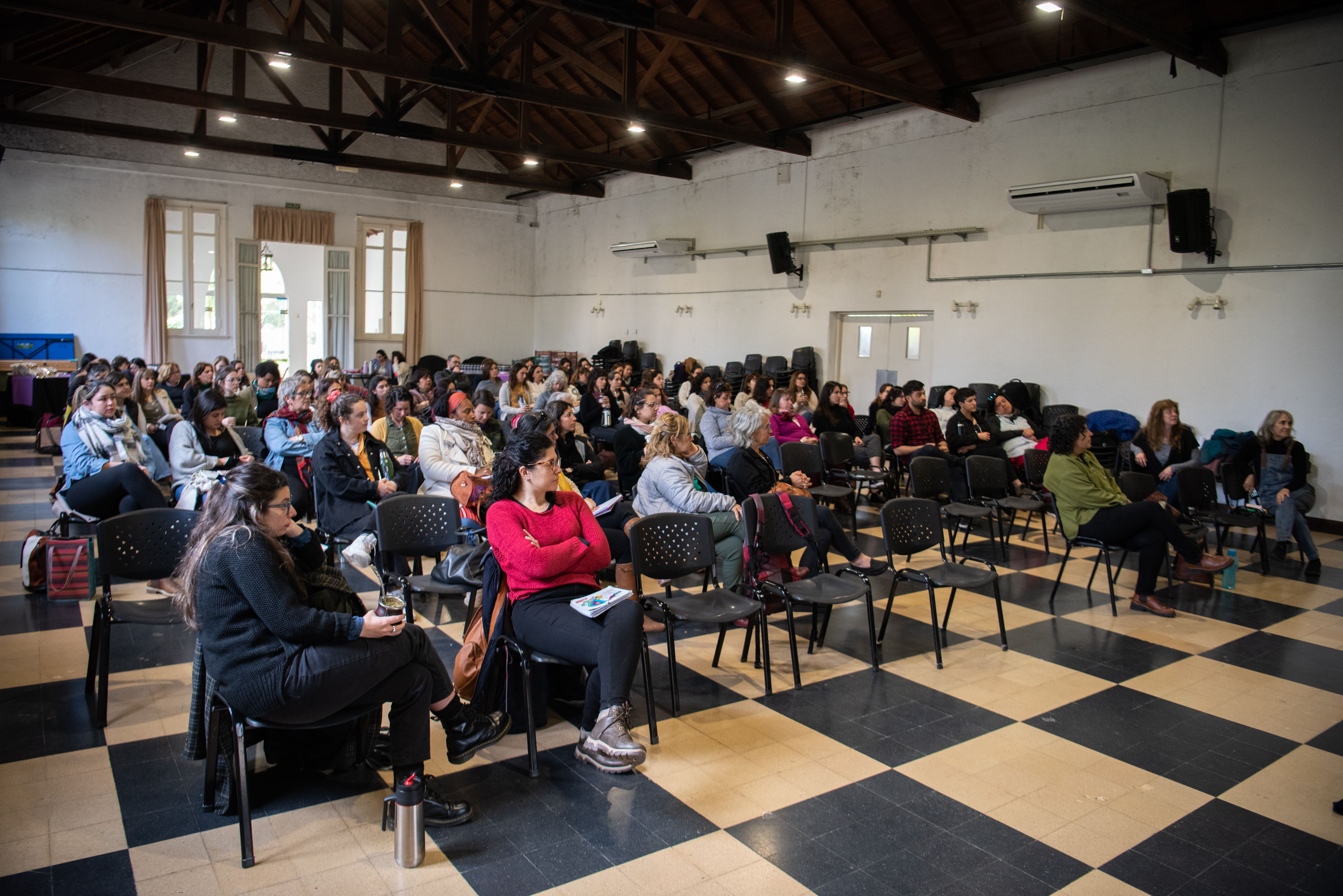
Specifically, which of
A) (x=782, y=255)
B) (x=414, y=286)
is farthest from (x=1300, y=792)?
(x=414, y=286)

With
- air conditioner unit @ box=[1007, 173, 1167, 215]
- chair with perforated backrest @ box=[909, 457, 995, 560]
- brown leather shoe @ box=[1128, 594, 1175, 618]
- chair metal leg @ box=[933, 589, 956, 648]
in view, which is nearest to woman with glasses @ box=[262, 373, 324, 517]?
chair metal leg @ box=[933, 589, 956, 648]

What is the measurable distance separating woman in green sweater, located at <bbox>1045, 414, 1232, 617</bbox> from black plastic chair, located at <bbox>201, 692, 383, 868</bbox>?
418cm

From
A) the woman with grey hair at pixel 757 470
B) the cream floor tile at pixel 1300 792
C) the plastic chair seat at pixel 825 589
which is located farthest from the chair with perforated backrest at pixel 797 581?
the cream floor tile at pixel 1300 792

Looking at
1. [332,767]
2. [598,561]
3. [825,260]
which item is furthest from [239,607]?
[825,260]

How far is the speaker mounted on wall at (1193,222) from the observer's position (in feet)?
25.9

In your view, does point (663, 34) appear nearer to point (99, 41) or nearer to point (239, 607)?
point (239, 607)

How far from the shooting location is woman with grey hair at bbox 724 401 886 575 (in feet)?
14.3

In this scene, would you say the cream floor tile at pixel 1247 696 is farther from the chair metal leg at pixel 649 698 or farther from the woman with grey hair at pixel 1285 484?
the woman with grey hair at pixel 1285 484

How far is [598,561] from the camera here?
10.6ft

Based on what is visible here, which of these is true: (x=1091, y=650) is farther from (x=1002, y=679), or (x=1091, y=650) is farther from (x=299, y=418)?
(x=299, y=418)

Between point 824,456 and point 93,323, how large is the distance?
43.1 feet

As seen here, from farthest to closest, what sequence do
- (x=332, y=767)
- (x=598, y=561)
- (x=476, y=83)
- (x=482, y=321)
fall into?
(x=482, y=321) < (x=476, y=83) < (x=598, y=561) < (x=332, y=767)

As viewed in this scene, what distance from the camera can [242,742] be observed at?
2375 millimetres

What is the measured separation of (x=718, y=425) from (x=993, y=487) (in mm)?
1985
